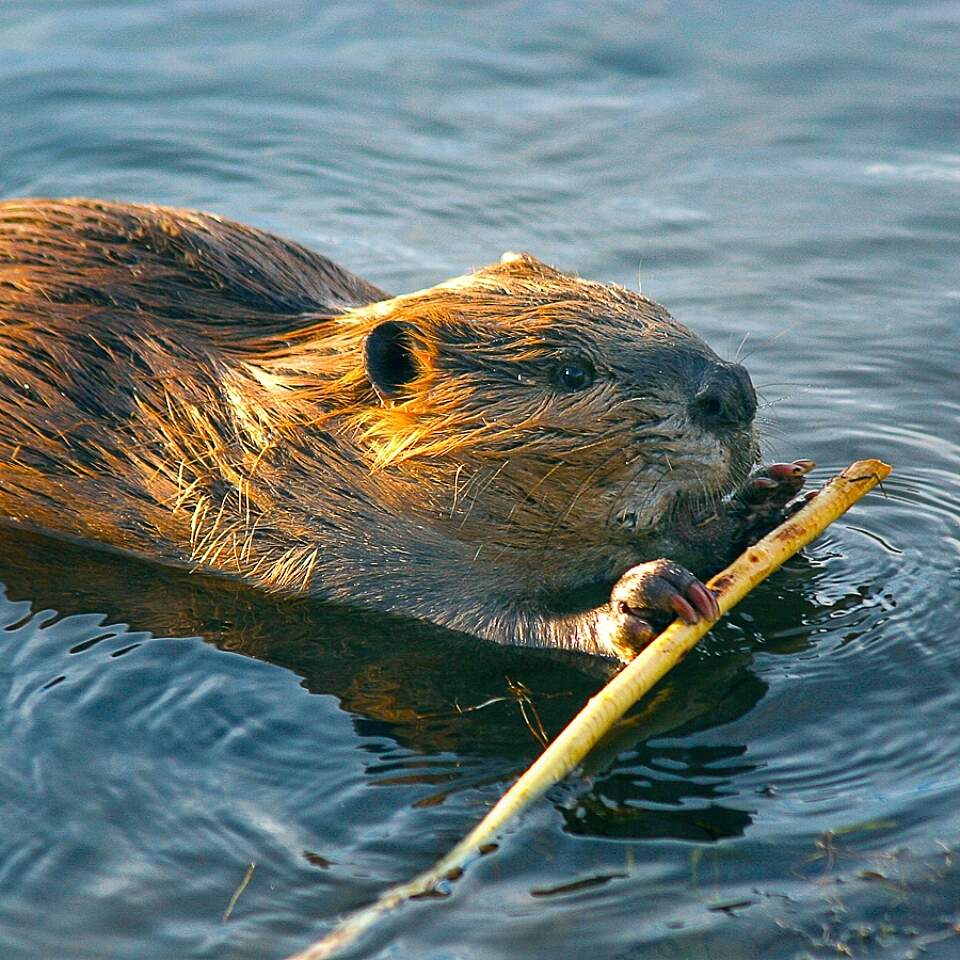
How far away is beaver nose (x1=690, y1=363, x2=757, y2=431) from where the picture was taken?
198 inches

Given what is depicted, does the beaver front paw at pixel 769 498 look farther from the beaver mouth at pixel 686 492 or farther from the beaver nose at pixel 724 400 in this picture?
the beaver nose at pixel 724 400

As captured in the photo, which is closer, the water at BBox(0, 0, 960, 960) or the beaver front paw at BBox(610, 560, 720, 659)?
the water at BBox(0, 0, 960, 960)

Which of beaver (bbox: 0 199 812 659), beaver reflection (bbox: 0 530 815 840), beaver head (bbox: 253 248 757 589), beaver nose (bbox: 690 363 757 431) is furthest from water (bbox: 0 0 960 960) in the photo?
beaver nose (bbox: 690 363 757 431)

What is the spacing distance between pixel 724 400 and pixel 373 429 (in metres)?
1.20

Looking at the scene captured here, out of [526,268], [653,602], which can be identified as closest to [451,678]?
[653,602]

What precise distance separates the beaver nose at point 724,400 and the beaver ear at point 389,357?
960 mm

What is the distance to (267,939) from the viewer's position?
4145 millimetres

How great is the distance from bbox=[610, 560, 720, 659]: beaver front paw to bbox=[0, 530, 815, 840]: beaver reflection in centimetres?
26

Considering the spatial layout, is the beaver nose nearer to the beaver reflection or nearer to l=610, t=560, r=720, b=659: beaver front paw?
l=610, t=560, r=720, b=659: beaver front paw

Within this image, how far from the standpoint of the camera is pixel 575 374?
5211mm

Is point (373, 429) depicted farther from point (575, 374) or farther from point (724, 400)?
point (724, 400)

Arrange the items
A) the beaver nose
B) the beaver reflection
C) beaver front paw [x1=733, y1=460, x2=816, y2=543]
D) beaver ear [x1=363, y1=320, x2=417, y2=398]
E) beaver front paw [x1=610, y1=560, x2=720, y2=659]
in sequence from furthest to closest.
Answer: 1. beaver front paw [x1=733, y1=460, x2=816, y2=543]
2. beaver ear [x1=363, y1=320, x2=417, y2=398]
3. the beaver nose
4. beaver front paw [x1=610, y1=560, x2=720, y2=659]
5. the beaver reflection

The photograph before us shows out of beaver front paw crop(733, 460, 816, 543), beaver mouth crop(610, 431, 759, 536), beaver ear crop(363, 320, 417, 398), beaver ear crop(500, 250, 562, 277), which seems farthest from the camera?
beaver ear crop(500, 250, 562, 277)

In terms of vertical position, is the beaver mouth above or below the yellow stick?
above
